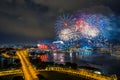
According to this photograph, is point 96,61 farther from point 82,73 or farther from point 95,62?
point 82,73

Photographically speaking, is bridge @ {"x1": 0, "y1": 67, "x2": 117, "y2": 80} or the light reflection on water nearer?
bridge @ {"x1": 0, "y1": 67, "x2": 117, "y2": 80}

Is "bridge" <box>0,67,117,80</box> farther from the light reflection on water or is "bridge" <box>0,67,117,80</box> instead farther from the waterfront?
the light reflection on water

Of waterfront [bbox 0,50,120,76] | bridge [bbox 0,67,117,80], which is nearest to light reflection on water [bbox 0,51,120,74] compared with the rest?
waterfront [bbox 0,50,120,76]

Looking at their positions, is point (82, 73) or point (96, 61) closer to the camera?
point (82, 73)

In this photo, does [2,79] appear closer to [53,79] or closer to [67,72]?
[53,79]

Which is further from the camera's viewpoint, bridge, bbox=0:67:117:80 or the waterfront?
the waterfront

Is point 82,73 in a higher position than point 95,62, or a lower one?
higher

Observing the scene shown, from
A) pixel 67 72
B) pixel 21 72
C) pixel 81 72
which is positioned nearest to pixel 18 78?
pixel 21 72

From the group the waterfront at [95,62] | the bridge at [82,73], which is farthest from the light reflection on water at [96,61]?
the bridge at [82,73]

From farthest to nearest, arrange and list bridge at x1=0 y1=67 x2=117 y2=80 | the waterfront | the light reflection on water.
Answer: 1. the light reflection on water
2. the waterfront
3. bridge at x1=0 y1=67 x2=117 y2=80

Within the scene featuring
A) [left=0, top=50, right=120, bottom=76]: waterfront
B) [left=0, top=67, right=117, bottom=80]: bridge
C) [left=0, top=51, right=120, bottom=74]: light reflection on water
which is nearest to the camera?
[left=0, top=67, right=117, bottom=80]: bridge

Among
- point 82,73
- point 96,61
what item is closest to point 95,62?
point 96,61
